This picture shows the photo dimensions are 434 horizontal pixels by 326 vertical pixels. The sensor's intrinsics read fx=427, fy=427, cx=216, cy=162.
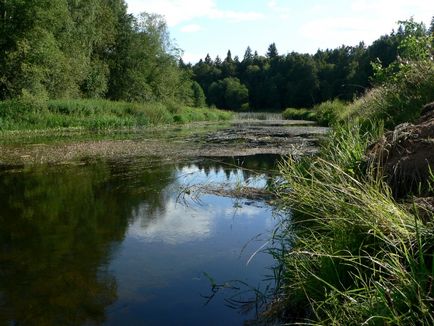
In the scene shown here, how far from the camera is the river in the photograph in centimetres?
Answer: 359

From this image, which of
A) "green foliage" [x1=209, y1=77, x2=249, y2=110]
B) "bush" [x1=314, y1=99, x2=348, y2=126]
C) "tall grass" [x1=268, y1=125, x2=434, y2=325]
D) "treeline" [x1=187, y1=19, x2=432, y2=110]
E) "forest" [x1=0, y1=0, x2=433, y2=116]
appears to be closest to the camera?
"tall grass" [x1=268, y1=125, x2=434, y2=325]

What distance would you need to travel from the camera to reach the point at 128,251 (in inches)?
196

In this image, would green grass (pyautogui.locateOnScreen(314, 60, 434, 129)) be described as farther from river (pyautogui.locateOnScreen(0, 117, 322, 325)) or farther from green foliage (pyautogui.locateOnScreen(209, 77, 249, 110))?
green foliage (pyautogui.locateOnScreen(209, 77, 249, 110))

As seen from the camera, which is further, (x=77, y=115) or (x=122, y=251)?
(x=77, y=115)

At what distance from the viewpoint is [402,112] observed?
7488 millimetres

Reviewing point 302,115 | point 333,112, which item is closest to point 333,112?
point 333,112

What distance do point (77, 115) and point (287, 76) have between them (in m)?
86.3

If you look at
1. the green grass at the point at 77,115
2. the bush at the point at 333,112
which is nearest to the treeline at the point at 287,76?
the bush at the point at 333,112

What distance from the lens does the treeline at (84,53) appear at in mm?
22656

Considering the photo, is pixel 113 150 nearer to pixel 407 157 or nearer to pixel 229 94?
pixel 407 157

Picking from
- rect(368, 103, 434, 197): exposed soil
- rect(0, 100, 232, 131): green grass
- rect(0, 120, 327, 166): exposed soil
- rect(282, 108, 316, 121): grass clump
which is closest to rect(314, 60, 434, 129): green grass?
rect(368, 103, 434, 197): exposed soil

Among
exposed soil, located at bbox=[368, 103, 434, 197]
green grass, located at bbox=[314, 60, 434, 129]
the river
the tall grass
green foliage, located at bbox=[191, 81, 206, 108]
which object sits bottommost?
the river

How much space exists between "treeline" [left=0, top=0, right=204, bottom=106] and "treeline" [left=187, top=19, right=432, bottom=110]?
116ft

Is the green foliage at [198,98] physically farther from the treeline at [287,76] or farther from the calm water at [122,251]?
the calm water at [122,251]
